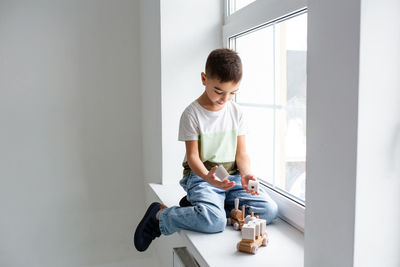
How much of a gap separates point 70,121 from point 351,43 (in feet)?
5.38

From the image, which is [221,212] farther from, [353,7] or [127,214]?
[127,214]

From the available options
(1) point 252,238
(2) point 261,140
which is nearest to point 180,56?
(2) point 261,140

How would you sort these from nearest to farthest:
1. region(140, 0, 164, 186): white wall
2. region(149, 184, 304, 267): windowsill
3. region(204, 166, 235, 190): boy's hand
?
region(149, 184, 304, 267): windowsill → region(204, 166, 235, 190): boy's hand → region(140, 0, 164, 186): white wall

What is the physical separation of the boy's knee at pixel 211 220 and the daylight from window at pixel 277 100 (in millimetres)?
262

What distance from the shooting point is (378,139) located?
0.69 meters

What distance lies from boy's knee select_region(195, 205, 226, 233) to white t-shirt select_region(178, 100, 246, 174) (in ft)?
0.72

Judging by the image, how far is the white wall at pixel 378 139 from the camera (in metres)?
0.66

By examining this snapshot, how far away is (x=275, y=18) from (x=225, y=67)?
25 cm

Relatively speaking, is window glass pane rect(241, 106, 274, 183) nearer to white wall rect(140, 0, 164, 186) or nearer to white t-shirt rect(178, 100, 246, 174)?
white t-shirt rect(178, 100, 246, 174)

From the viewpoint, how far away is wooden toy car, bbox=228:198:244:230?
125 centimetres

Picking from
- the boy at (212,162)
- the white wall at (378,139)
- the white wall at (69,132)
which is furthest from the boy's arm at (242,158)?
the white wall at (69,132)

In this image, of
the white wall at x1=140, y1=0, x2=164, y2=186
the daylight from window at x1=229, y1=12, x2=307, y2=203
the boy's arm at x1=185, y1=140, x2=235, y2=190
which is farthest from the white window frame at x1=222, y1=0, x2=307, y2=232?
the white wall at x1=140, y1=0, x2=164, y2=186

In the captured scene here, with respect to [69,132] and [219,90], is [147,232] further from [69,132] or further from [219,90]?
[69,132]

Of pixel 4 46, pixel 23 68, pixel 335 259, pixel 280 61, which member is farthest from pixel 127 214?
pixel 335 259
